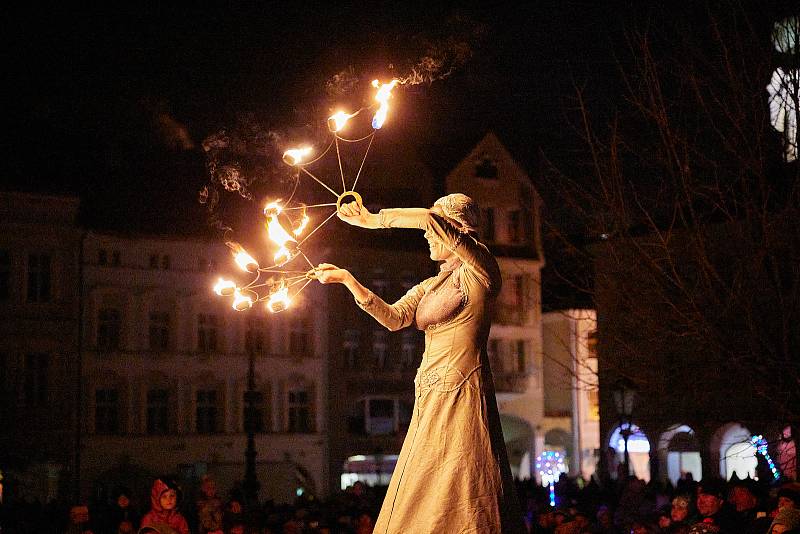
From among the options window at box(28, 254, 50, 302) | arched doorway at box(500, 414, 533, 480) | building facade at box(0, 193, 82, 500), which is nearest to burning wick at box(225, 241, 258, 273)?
building facade at box(0, 193, 82, 500)

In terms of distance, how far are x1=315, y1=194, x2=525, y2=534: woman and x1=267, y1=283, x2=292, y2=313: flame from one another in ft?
3.31

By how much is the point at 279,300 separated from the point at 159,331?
35.4m

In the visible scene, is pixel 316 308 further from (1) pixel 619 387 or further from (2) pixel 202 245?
(1) pixel 619 387

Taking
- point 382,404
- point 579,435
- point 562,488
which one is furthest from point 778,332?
point 579,435

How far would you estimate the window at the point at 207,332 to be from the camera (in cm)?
4428

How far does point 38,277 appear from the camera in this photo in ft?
132

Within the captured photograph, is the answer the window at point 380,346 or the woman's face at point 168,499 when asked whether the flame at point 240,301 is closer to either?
the woman's face at point 168,499

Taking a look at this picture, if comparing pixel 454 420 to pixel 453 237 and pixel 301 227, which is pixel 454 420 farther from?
pixel 301 227

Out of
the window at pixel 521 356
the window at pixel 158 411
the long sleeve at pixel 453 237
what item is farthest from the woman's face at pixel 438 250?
the window at pixel 521 356

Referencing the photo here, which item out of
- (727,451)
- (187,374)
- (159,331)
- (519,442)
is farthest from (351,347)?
(727,451)

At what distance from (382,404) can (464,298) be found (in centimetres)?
4030

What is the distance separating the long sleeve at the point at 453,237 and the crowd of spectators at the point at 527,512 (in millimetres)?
3129

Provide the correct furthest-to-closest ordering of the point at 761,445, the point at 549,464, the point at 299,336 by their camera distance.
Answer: the point at 299,336 → the point at 549,464 → the point at 761,445

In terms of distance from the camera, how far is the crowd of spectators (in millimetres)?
9773
